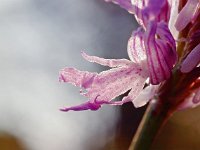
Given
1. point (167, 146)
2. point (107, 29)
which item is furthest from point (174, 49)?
point (107, 29)

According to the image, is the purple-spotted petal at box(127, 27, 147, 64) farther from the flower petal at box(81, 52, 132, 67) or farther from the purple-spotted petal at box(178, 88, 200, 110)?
the purple-spotted petal at box(178, 88, 200, 110)

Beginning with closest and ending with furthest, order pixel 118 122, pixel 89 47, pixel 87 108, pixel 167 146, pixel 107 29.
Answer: pixel 87 108 < pixel 167 146 < pixel 118 122 < pixel 89 47 < pixel 107 29

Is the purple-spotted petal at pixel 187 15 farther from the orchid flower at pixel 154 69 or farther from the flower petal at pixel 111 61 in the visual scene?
the flower petal at pixel 111 61

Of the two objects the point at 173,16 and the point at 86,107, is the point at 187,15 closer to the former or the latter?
the point at 173,16

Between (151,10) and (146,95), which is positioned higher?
(151,10)

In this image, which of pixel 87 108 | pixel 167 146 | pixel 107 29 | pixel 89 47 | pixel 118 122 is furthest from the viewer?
pixel 107 29

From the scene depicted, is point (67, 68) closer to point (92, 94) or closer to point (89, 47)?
point (92, 94)

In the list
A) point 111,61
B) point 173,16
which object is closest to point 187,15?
point 173,16

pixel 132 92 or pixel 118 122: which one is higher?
pixel 132 92
